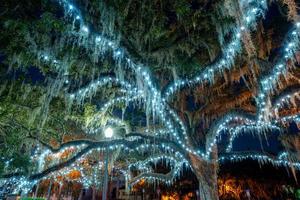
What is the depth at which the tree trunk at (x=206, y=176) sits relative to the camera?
6.14 m

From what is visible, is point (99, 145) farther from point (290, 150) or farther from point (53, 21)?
point (290, 150)

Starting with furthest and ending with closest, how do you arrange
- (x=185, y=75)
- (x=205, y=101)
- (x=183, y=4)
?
(x=205, y=101) < (x=185, y=75) < (x=183, y=4)

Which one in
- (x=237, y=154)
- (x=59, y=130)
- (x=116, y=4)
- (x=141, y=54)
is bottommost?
(x=237, y=154)

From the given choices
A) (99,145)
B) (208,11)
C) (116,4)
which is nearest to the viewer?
(116,4)

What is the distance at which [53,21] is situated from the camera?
Result: 4770 mm

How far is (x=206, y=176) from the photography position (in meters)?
6.32

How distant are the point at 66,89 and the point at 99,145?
1.95 m

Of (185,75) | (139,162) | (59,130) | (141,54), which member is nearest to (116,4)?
(141,54)

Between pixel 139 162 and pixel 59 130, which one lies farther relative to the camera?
pixel 139 162

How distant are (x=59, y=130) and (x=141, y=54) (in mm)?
5655

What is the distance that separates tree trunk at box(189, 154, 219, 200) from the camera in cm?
614

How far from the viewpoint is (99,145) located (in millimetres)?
6695

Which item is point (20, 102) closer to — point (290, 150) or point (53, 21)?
point (53, 21)

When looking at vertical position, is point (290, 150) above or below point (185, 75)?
below
